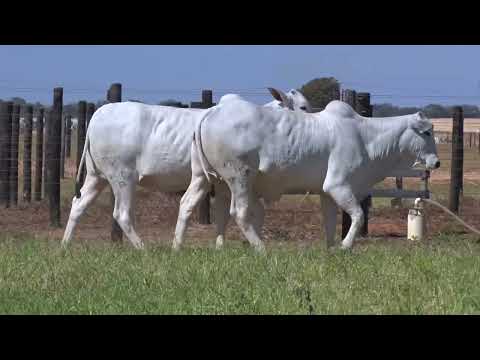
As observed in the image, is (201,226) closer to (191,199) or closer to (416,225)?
(416,225)

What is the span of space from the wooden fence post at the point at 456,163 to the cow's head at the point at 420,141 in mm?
5781

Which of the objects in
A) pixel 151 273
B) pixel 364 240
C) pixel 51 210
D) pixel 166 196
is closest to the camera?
pixel 151 273

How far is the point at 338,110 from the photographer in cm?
1398

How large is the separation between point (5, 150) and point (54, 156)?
135 inches

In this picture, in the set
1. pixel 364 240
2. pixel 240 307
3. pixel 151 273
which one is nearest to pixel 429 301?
pixel 240 307

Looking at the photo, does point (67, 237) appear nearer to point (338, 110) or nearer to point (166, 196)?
point (338, 110)

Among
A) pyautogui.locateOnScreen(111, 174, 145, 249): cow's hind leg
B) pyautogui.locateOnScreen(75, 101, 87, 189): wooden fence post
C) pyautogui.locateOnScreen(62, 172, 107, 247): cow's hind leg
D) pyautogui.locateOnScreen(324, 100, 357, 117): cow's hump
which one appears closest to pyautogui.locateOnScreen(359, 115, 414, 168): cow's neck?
pyautogui.locateOnScreen(324, 100, 357, 117): cow's hump

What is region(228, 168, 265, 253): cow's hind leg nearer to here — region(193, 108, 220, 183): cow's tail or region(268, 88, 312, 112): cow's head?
region(193, 108, 220, 183): cow's tail

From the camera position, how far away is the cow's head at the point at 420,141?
14188 mm

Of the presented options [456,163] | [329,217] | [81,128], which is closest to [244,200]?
[329,217]

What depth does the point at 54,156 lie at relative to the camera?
1833 cm

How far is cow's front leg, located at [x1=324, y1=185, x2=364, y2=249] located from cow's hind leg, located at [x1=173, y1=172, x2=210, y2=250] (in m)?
1.41

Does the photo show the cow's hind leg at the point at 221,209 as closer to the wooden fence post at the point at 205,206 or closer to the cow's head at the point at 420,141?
the cow's head at the point at 420,141

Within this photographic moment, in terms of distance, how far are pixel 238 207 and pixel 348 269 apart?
114 inches
